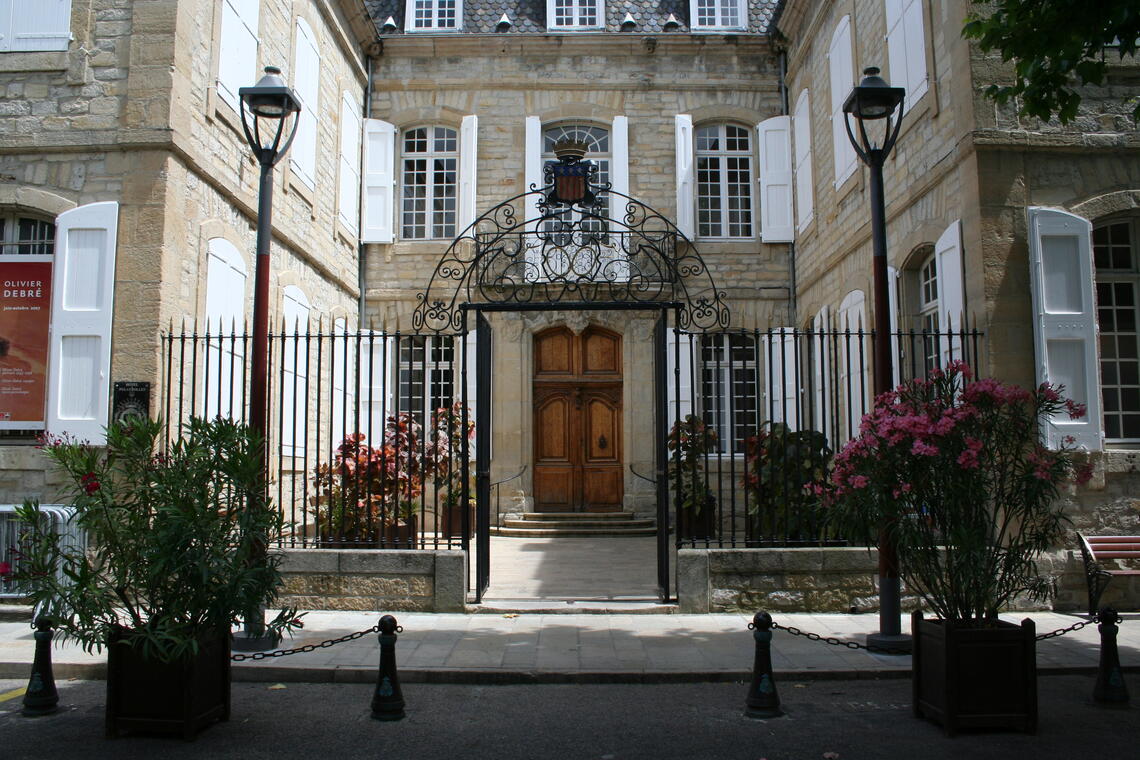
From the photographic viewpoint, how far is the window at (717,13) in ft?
49.2

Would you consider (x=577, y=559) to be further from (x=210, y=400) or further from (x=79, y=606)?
(x=79, y=606)

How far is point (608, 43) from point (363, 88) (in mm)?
3893

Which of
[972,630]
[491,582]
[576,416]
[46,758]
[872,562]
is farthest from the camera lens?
[576,416]

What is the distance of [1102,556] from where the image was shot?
289 inches

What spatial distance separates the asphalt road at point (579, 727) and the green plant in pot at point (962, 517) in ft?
0.85

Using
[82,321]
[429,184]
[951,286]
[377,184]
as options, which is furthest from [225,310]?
[951,286]

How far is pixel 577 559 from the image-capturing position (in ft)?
35.3

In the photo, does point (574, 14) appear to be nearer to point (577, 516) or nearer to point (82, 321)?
point (577, 516)

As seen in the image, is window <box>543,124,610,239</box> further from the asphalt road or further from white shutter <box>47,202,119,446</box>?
the asphalt road

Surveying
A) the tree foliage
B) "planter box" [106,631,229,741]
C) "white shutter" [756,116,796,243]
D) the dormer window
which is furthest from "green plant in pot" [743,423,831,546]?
the dormer window

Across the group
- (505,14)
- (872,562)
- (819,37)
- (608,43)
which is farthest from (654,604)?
(505,14)

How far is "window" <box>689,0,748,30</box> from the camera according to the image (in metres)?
15.0

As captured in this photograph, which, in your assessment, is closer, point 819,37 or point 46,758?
point 46,758

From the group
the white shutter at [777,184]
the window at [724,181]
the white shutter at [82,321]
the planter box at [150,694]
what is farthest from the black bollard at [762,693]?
the window at [724,181]
